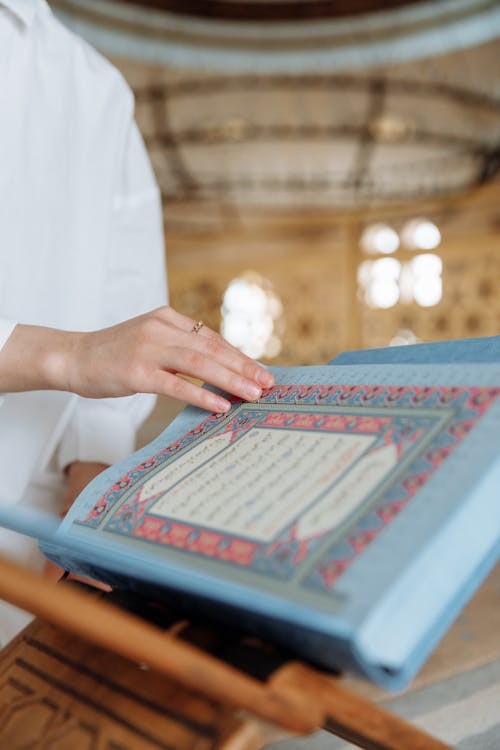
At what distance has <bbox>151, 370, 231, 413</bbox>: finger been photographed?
21.6 inches

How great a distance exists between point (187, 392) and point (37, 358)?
166 millimetres

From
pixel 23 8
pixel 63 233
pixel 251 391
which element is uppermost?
pixel 23 8

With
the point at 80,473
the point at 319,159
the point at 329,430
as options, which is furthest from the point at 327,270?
the point at 329,430

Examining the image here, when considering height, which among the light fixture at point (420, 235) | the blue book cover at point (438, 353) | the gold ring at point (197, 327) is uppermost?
the light fixture at point (420, 235)

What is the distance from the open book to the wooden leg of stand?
0.05 feet

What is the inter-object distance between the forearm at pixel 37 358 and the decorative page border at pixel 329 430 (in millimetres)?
131

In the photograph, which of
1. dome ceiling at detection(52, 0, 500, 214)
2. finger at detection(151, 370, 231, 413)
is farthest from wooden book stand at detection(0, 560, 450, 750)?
dome ceiling at detection(52, 0, 500, 214)

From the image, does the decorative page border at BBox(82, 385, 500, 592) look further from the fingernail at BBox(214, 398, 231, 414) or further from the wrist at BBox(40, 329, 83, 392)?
the wrist at BBox(40, 329, 83, 392)

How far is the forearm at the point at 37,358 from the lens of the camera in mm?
610

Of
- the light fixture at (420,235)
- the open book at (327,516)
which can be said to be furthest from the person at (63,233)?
the light fixture at (420,235)

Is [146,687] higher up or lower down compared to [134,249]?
lower down

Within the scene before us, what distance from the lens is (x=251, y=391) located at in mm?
566

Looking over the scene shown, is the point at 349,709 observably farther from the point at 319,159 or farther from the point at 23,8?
the point at 319,159

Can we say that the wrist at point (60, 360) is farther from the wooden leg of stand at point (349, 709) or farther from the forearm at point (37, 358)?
the wooden leg of stand at point (349, 709)
